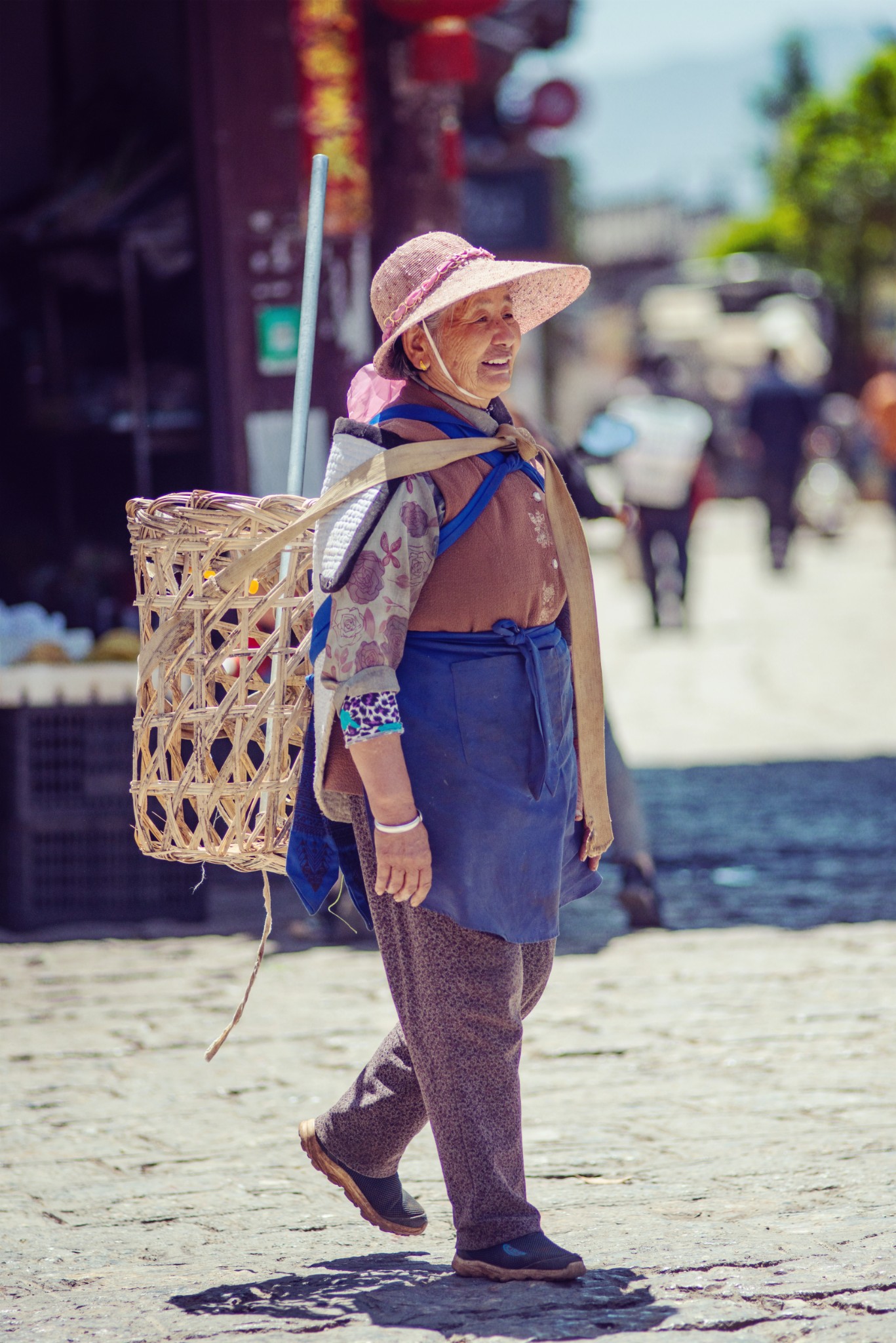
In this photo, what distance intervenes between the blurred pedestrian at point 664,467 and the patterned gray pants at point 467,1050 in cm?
923

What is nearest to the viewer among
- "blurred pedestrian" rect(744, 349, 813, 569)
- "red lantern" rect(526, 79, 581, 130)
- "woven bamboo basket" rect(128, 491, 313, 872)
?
"woven bamboo basket" rect(128, 491, 313, 872)

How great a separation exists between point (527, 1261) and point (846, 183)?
3738cm

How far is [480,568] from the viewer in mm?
3342

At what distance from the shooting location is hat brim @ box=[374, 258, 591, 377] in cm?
330

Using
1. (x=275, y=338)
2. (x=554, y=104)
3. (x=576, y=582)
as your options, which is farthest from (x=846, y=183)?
(x=576, y=582)

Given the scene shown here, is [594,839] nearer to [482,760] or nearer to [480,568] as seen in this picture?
[482,760]

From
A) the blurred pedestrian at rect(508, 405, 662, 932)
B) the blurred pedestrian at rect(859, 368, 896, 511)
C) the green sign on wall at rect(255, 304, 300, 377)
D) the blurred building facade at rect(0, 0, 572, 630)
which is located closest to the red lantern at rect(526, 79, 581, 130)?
the blurred building facade at rect(0, 0, 572, 630)

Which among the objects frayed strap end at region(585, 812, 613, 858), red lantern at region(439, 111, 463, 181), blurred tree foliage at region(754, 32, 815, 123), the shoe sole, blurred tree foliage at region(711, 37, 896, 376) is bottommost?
the shoe sole

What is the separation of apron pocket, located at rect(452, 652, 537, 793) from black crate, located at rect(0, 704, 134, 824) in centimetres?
328

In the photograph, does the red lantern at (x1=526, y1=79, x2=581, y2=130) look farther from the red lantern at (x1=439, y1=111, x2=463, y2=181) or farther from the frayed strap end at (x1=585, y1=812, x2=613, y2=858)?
the frayed strap end at (x1=585, y1=812, x2=613, y2=858)

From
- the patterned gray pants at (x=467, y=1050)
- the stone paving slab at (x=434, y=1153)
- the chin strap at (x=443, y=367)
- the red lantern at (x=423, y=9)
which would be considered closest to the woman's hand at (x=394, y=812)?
the patterned gray pants at (x=467, y=1050)

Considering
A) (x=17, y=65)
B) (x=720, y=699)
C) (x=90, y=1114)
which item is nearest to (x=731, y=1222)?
(x=90, y=1114)

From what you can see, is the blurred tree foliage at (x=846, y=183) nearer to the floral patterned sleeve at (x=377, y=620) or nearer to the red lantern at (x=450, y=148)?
the red lantern at (x=450, y=148)

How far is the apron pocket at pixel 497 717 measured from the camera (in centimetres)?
334
